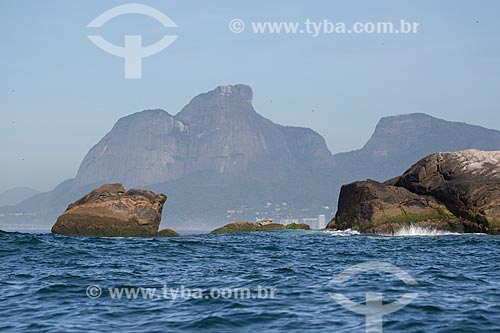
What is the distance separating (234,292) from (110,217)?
31.7 meters

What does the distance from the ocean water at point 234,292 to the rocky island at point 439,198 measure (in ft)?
76.1

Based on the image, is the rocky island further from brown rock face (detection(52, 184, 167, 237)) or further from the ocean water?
the ocean water

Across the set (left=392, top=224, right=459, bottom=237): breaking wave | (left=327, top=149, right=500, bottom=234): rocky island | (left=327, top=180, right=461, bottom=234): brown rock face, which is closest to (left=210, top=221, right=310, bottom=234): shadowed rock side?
(left=327, top=149, right=500, bottom=234): rocky island

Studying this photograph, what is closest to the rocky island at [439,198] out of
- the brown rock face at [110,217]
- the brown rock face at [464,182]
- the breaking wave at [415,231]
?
the brown rock face at [464,182]

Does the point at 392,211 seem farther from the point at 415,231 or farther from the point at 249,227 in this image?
the point at 249,227

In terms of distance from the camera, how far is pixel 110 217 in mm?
47188

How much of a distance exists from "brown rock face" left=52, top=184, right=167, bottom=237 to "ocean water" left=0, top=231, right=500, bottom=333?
1952 centimetres

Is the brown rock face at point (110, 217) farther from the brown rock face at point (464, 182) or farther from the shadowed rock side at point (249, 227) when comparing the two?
the brown rock face at point (464, 182)

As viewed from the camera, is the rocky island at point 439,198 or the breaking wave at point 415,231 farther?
the breaking wave at point 415,231

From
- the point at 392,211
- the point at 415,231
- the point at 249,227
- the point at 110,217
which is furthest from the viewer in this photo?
the point at 249,227

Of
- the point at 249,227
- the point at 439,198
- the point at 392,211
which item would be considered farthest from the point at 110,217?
the point at 249,227

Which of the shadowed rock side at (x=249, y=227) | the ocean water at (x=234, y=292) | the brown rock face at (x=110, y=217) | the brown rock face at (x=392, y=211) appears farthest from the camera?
the shadowed rock side at (x=249, y=227)

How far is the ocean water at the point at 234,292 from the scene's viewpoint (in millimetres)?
13141

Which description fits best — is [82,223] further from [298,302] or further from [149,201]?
[298,302]
